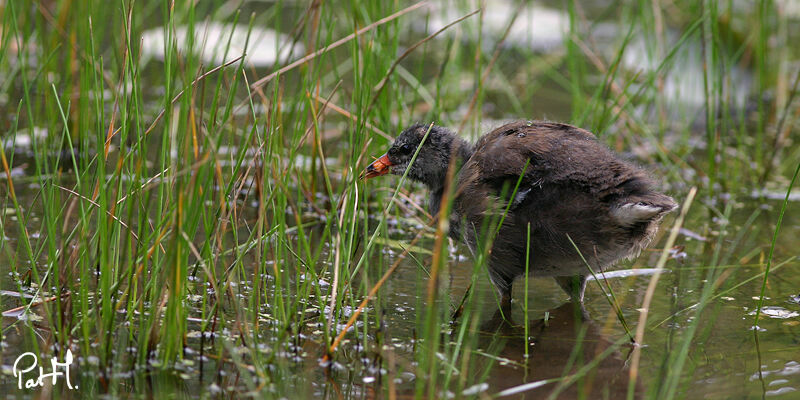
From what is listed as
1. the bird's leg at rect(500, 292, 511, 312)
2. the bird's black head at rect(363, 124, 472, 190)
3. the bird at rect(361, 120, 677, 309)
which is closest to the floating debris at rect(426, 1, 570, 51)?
the bird's black head at rect(363, 124, 472, 190)

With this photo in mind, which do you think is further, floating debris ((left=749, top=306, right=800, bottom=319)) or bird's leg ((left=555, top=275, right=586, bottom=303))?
bird's leg ((left=555, top=275, right=586, bottom=303))

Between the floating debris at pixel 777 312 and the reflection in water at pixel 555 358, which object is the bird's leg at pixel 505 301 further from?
the floating debris at pixel 777 312

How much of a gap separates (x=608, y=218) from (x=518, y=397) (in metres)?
0.95

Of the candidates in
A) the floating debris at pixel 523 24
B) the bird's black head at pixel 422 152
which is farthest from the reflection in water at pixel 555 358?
the floating debris at pixel 523 24

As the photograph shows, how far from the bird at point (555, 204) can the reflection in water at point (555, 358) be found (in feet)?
0.71

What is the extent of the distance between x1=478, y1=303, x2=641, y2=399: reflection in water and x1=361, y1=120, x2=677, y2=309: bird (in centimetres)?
22

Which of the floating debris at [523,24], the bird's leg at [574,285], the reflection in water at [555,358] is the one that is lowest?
the reflection in water at [555,358]

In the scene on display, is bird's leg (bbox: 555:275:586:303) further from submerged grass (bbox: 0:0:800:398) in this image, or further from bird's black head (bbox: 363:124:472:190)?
bird's black head (bbox: 363:124:472:190)

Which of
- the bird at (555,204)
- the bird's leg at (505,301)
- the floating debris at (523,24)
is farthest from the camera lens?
the floating debris at (523,24)

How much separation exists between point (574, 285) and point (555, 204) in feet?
1.58

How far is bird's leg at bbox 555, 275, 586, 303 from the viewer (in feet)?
13.2

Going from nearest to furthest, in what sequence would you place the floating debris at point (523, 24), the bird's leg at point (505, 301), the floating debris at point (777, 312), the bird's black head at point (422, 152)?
the floating debris at point (777, 312) → the bird's leg at point (505, 301) → the bird's black head at point (422, 152) → the floating debris at point (523, 24)

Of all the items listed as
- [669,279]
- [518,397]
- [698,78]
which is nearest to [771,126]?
[698,78]

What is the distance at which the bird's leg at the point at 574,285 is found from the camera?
4.02 metres
